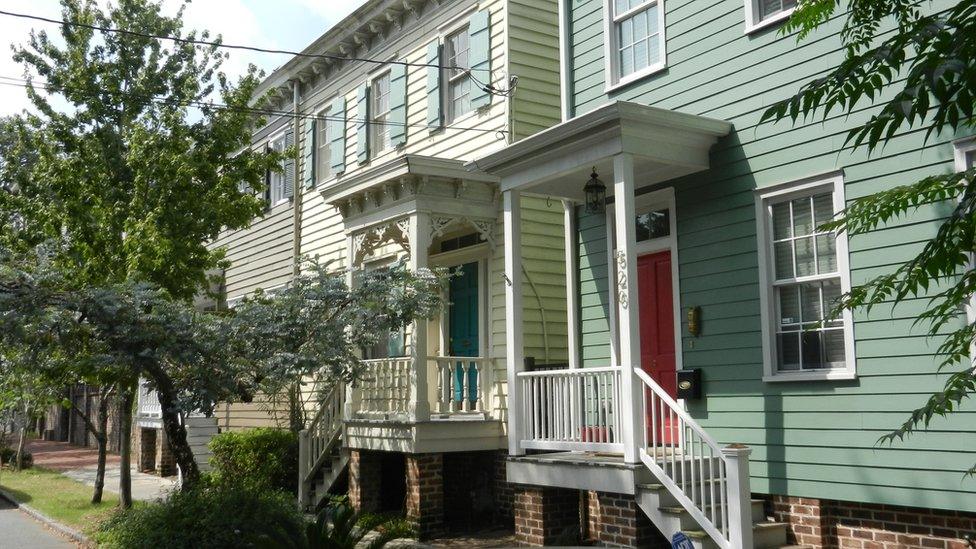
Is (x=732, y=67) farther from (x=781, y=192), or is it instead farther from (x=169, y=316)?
(x=169, y=316)

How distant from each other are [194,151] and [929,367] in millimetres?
12477

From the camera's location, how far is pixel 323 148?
1936 centimetres

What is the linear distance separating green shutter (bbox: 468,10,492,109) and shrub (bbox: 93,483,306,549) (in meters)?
6.48

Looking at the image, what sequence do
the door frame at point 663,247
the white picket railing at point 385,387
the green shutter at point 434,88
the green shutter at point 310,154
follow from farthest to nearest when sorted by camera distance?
1. the green shutter at point 310,154
2. the green shutter at point 434,88
3. the white picket railing at point 385,387
4. the door frame at point 663,247

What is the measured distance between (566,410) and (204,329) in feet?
15.4

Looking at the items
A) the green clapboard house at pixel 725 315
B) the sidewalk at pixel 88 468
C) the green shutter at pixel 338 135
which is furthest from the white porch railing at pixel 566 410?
the green shutter at pixel 338 135

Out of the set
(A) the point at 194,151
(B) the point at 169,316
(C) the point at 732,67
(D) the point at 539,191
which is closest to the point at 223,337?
(B) the point at 169,316

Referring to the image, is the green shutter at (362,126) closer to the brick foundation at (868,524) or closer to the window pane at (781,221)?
the window pane at (781,221)

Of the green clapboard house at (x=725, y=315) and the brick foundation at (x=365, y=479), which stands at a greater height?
the green clapboard house at (x=725, y=315)

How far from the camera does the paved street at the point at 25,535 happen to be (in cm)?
1337

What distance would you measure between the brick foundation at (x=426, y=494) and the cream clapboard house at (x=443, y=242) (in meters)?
0.02

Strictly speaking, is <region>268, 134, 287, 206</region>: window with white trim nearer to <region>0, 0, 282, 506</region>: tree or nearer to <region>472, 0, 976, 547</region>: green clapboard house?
<region>0, 0, 282, 506</region>: tree

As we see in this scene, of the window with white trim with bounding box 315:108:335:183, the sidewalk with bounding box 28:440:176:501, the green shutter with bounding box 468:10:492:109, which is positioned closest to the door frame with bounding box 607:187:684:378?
the green shutter with bounding box 468:10:492:109

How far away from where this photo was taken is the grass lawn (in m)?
15.4
